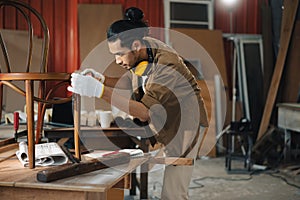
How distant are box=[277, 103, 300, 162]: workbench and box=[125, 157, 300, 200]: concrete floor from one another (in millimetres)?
297

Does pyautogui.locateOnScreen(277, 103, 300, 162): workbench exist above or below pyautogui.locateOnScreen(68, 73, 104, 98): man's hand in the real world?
below

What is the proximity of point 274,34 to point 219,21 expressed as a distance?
898 millimetres

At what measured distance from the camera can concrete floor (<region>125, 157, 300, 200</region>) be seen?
3.56m

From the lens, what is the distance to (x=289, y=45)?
489cm

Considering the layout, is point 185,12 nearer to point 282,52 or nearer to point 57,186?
point 282,52

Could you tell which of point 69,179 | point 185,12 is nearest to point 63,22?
point 185,12

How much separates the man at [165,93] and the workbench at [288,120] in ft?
8.28

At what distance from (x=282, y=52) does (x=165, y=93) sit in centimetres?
356

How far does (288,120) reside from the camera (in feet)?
14.3

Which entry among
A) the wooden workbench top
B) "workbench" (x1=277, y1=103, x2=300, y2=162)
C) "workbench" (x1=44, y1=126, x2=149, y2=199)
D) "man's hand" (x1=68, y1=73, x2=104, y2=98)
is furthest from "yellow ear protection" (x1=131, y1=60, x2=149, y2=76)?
"workbench" (x1=277, y1=103, x2=300, y2=162)

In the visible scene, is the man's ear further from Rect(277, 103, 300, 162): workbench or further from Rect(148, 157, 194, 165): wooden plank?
Rect(277, 103, 300, 162): workbench

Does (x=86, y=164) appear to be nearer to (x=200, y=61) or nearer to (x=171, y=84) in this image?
(x=171, y=84)

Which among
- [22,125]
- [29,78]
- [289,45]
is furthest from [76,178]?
[289,45]

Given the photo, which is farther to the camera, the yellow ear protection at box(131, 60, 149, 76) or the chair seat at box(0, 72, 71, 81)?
the yellow ear protection at box(131, 60, 149, 76)
